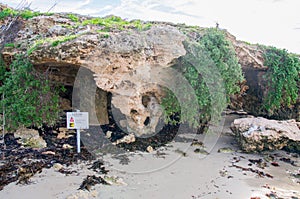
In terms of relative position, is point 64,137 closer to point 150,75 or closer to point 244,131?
point 150,75

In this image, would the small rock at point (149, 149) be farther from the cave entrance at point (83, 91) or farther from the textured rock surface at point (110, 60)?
the cave entrance at point (83, 91)

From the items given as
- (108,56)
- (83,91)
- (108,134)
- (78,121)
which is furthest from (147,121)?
(108,56)

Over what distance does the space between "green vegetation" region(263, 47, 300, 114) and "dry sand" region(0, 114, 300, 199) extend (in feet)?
8.00

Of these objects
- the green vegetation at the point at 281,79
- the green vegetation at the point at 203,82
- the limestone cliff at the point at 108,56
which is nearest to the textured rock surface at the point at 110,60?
the limestone cliff at the point at 108,56

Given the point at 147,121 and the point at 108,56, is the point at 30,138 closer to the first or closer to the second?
the point at 108,56

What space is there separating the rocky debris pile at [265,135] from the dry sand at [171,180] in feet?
1.16

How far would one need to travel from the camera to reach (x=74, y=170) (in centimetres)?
479

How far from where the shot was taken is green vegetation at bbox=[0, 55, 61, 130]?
581cm

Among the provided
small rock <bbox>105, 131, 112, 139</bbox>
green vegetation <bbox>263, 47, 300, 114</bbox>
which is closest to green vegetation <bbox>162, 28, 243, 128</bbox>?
small rock <bbox>105, 131, 112, 139</bbox>

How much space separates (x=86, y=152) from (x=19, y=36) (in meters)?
3.85

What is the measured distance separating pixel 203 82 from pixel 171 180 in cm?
285

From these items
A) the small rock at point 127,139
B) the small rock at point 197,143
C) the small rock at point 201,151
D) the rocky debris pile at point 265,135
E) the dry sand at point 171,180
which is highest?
the rocky debris pile at point 265,135

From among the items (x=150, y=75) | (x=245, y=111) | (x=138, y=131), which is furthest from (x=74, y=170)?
(x=245, y=111)

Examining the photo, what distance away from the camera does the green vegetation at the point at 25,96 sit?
5809 millimetres
